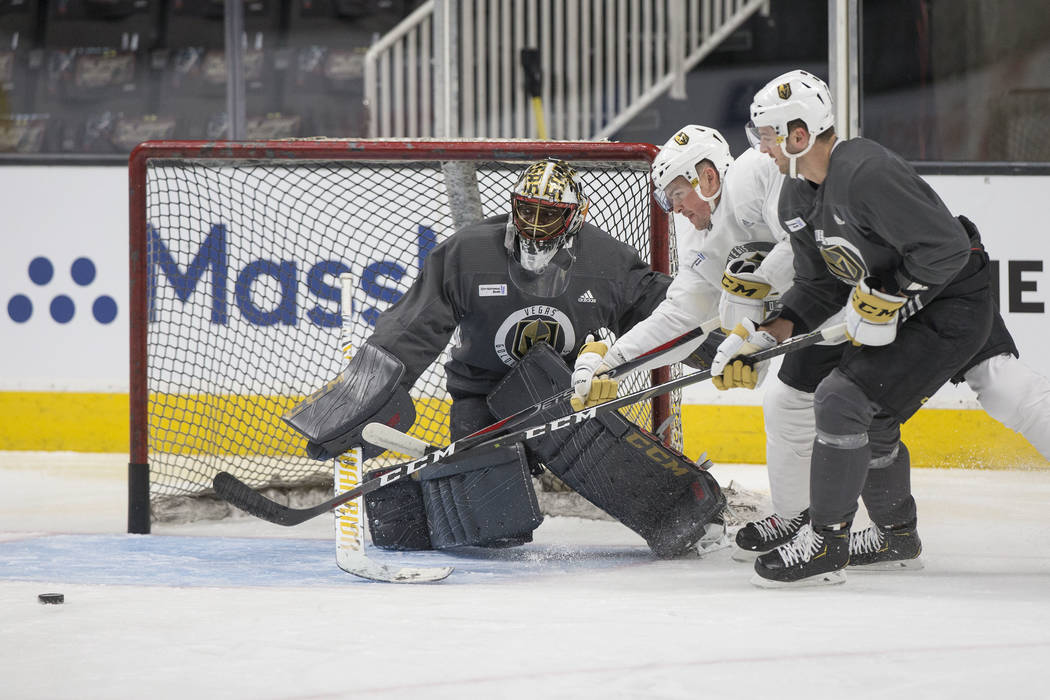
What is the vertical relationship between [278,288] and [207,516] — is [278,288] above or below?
above

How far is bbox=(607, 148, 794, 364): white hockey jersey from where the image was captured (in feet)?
8.97

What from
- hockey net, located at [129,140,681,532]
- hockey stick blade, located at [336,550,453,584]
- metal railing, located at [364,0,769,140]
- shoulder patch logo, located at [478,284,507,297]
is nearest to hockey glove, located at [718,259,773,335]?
shoulder patch logo, located at [478,284,507,297]

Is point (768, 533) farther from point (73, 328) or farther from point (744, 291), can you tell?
point (73, 328)

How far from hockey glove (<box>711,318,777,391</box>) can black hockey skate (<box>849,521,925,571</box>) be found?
0.42 metres

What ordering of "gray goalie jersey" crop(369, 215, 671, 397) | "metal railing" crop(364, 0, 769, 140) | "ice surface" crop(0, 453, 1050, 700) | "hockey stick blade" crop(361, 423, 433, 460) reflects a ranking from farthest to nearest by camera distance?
"metal railing" crop(364, 0, 769, 140), "gray goalie jersey" crop(369, 215, 671, 397), "hockey stick blade" crop(361, 423, 433, 460), "ice surface" crop(0, 453, 1050, 700)

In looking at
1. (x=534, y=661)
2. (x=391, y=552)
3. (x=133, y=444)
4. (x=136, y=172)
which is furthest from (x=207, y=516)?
(x=534, y=661)

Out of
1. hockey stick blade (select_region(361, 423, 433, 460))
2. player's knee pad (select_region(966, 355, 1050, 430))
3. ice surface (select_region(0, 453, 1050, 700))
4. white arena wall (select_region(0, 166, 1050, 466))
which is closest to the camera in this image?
ice surface (select_region(0, 453, 1050, 700))

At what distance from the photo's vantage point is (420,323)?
2.91m

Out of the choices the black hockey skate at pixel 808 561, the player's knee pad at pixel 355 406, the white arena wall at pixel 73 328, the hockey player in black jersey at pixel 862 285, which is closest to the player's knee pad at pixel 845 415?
the hockey player in black jersey at pixel 862 285

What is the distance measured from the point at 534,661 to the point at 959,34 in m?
3.49

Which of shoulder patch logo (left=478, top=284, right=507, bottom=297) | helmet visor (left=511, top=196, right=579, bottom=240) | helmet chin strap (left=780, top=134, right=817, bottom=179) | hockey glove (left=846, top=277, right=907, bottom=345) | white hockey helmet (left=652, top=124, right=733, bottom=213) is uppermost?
white hockey helmet (left=652, top=124, right=733, bottom=213)

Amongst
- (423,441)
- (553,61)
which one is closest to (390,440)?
Answer: (423,441)

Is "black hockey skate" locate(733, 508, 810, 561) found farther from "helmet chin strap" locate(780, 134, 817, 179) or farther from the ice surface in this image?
"helmet chin strap" locate(780, 134, 817, 179)

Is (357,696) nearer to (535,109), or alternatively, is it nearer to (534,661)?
(534,661)
